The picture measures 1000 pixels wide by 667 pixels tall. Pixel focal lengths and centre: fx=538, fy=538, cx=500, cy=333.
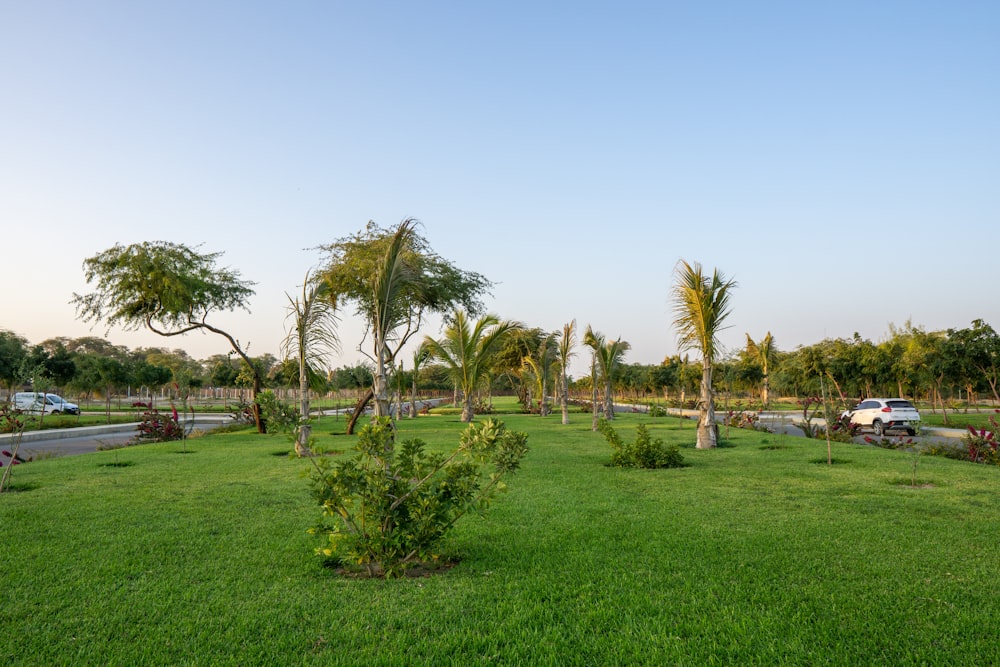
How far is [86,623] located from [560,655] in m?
2.99

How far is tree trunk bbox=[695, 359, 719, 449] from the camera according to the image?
45.5 feet

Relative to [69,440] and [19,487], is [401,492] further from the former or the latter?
[69,440]

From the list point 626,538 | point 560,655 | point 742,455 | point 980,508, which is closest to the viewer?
point 560,655

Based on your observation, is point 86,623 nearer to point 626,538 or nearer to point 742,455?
point 626,538

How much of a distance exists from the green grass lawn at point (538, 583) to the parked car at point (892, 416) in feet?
44.3

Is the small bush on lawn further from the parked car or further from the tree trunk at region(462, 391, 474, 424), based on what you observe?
the parked car

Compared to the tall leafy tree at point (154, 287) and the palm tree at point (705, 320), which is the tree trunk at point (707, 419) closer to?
the palm tree at point (705, 320)

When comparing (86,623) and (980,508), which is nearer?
(86,623)

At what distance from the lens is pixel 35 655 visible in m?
3.02

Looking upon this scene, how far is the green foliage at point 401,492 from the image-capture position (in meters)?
4.09

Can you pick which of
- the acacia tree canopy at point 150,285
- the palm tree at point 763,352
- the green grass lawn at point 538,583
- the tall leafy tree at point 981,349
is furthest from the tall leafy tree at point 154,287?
the palm tree at point 763,352

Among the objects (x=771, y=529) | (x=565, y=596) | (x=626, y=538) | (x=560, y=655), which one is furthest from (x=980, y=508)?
(x=560, y=655)

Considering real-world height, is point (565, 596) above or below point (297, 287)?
below

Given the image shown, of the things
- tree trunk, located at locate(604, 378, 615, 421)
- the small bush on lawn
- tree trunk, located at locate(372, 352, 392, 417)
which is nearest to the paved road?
the small bush on lawn
